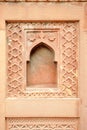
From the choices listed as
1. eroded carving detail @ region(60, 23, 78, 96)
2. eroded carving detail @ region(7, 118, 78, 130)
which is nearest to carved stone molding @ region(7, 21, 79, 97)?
eroded carving detail @ region(60, 23, 78, 96)

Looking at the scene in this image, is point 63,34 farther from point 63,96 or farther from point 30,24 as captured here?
point 63,96

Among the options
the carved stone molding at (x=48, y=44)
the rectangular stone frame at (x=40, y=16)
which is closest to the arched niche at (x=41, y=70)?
the carved stone molding at (x=48, y=44)

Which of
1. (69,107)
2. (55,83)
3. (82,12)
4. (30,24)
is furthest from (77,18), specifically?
(69,107)

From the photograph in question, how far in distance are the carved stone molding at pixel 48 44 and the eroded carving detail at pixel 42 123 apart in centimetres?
21

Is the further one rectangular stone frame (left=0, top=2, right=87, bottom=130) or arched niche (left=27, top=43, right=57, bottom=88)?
arched niche (left=27, top=43, right=57, bottom=88)

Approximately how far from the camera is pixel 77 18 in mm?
2059

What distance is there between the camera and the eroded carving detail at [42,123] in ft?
6.99

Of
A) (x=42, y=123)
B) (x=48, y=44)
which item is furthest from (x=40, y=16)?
(x=42, y=123)

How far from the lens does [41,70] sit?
2.18 m

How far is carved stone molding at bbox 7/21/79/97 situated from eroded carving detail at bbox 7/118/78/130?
0.21 metres

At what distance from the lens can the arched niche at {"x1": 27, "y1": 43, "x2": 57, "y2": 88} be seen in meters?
2.18

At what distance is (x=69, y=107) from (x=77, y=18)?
0.76 m

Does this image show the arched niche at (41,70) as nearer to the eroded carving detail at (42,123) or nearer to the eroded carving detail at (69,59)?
the eroded carving detail at (69,59)

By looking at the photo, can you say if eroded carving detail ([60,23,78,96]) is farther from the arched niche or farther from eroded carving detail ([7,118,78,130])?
eroded carving detail ([7,118,78,130])
